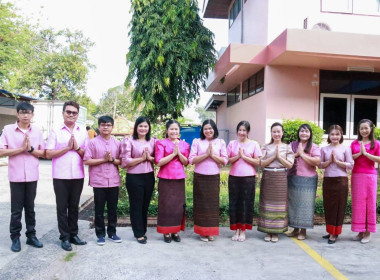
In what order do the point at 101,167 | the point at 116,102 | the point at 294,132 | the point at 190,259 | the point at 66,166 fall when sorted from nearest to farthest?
1. the point at 190,259
2. the point at 66,166
3. the point at 101,167
4. the point at 294,132
5. the point at 116,102

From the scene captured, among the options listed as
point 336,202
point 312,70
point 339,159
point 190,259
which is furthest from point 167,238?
point 312,70

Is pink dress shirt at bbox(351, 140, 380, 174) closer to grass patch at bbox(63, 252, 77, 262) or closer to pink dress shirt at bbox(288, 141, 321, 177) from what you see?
pink dress shirt at bbox(288, 141, 321, 177)

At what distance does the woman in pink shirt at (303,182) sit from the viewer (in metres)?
4.58

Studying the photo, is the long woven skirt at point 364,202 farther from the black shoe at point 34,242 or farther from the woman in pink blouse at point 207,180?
the black shoe at point 34,242

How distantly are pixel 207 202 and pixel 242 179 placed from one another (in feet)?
1.81

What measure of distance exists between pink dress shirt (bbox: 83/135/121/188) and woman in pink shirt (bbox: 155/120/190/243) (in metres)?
0.58

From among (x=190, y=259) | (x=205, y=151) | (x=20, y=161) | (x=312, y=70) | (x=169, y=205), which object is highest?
(x=312, y=70)

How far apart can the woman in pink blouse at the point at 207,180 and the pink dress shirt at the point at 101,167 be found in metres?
1.01

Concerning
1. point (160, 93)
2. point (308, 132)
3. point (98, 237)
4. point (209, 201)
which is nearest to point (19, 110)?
point (98, 237)

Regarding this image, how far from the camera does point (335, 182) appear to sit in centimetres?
461

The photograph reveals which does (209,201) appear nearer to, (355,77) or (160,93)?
(160,93)

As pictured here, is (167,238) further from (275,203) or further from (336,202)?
(336,202)

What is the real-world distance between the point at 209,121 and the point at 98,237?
6.71 feet

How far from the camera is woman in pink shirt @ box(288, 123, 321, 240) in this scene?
4582mm
